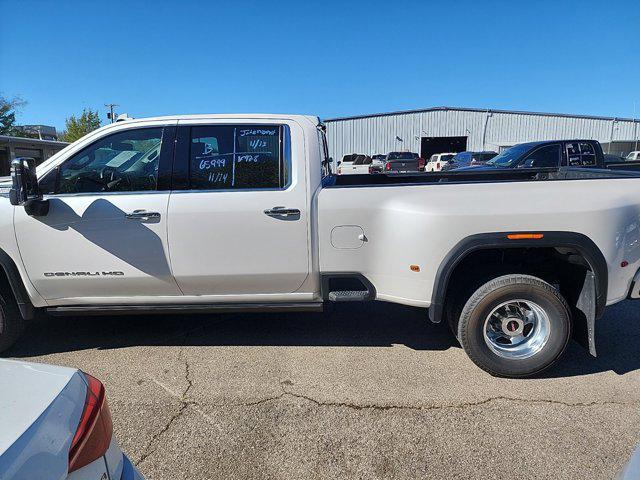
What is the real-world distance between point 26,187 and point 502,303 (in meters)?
3.74

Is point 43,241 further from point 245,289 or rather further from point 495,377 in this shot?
point 495,377

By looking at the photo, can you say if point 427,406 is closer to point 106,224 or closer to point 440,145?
point 106,224

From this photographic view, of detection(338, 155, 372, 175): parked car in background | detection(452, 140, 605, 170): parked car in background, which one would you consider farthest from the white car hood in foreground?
detection(338, 155, 372, 175): parked car in background

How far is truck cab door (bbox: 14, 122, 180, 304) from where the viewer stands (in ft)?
10.6

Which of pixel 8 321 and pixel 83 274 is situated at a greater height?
pixel 83 274

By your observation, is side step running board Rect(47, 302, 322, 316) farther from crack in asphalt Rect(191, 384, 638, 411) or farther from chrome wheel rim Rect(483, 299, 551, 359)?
chrome wheel rim Rect(483, 299, 551, 359)

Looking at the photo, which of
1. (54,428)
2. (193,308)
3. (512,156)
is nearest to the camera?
(54,428)

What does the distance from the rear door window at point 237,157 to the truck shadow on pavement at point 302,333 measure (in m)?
1.54

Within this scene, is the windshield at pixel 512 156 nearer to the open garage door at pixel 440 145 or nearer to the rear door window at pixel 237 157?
the rear door window at pixel 237 157

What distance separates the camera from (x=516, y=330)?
3.27 metres

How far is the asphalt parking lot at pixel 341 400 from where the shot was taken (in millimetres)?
2379

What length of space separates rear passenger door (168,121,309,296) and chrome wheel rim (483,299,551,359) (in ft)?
5.24

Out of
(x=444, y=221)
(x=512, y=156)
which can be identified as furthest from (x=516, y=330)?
(x=512, y=156)

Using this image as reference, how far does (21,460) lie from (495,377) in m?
3.16
